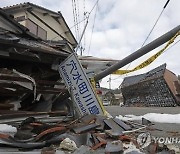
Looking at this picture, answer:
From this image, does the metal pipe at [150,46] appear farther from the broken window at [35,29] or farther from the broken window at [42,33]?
the broken window at [42,33]

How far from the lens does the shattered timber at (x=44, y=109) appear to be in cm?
340

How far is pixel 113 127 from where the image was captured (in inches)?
178

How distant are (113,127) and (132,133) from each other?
1.19 ft

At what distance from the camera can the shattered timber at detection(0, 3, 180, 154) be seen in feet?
11.1

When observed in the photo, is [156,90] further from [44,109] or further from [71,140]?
[71,140]

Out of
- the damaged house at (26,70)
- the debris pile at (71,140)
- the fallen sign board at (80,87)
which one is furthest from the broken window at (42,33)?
the debris pile at (71,140)

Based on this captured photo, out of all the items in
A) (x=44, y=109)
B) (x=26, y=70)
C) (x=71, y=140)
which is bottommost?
(x=71, y=140)

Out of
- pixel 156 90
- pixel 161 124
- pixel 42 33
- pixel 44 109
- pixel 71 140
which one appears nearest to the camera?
pixel 71 140

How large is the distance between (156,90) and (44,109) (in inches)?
398

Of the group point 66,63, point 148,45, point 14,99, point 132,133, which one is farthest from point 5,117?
point 148,45

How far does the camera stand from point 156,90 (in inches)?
600

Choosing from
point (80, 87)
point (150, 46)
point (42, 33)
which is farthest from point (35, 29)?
point (150, 46)

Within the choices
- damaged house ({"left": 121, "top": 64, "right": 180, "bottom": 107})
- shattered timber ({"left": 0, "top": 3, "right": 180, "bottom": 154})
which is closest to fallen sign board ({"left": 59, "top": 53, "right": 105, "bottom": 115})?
shattered timber ({"left": 0, "top": 3, "right": 180, "bottom": 154})

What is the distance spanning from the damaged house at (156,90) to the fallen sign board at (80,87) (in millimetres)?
9633
